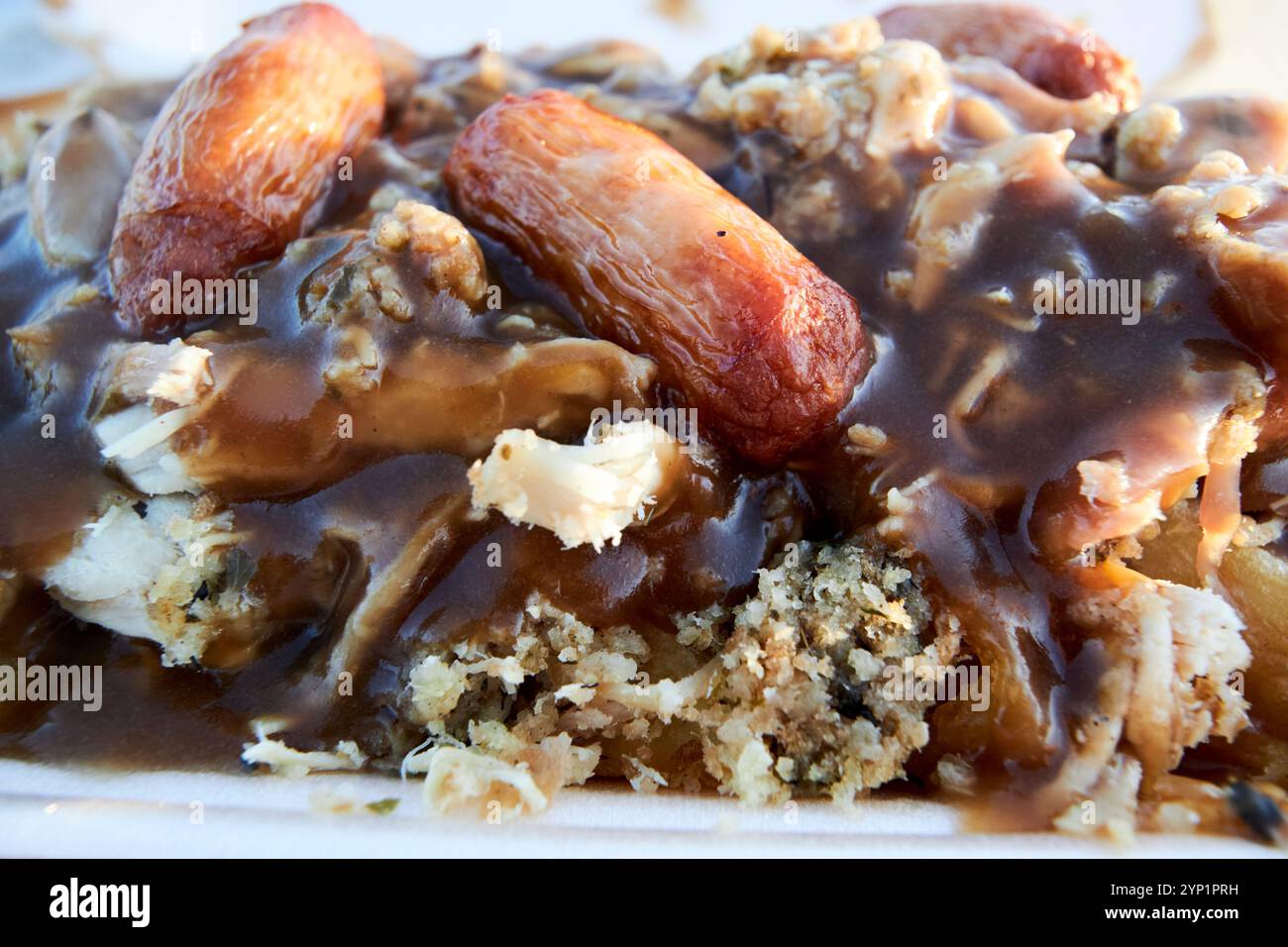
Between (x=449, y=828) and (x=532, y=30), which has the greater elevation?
(x=532, y=30)

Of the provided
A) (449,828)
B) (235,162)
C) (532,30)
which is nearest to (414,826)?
(449,828)

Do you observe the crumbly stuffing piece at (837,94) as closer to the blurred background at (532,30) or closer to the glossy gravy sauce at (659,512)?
the glossy gravy sauce at (659,512)

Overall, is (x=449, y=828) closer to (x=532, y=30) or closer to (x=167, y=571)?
(x=167, y=571)

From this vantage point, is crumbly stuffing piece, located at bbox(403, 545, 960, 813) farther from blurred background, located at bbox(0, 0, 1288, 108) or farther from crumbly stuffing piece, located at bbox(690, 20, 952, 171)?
blurred background, located at bbox(0, 0, 1288, 108)

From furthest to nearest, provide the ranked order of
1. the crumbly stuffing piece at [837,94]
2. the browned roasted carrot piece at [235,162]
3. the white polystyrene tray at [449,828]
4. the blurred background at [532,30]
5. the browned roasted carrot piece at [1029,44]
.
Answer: the blurred background at [532,30], the browned roasted carrot piece at [1029,44], the crumbly stuffing piece at [837,94], the browned roasted carrot piece at [235,162], the white polystyrene tray at [449,828]

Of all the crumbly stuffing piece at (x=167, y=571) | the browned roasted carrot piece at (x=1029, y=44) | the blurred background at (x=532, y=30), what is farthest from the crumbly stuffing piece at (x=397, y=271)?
the blurred background at (x=532, y=30)

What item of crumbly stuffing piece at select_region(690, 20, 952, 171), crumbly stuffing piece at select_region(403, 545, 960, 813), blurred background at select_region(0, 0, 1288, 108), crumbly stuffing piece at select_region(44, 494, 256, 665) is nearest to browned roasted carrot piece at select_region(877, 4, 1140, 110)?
crumbly stuffing piece at select_region(690, 20, 952, 171)
